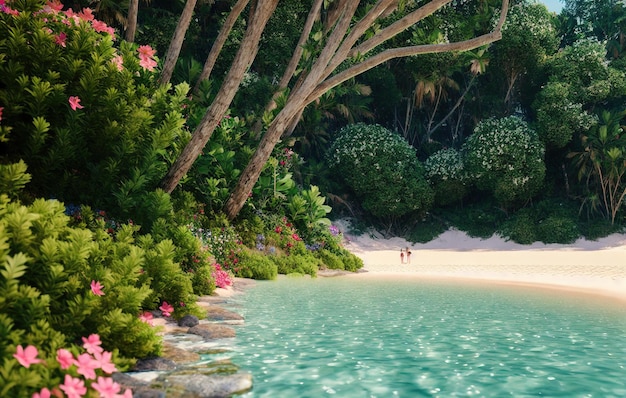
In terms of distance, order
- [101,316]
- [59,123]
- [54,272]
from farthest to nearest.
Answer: [59,123] → [101,316] → [54,272]

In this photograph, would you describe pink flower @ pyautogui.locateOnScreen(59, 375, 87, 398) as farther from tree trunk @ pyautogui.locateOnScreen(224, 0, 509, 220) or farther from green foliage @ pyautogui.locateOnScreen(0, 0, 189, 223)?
tree trunk @ pyautogui.locateOnScreen(224, 0, 509, 220)

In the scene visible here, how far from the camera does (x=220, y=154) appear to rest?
522 inches

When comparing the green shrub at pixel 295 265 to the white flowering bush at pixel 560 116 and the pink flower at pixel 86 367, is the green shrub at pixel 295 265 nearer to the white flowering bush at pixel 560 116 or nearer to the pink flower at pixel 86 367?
the pink flower at pixel 86 367

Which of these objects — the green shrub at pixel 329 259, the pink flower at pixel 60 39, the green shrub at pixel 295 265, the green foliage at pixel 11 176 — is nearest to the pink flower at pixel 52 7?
the pink flower at pixel 60 39

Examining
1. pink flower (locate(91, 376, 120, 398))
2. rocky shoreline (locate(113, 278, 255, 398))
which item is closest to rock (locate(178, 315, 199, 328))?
rocky shoreline (locate(113, 278, 255, 398))

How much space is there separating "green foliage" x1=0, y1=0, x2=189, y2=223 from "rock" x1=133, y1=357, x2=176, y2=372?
279 centimetres

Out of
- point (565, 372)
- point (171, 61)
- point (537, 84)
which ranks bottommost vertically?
point (565, 372)

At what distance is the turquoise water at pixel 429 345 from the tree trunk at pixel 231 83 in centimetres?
279

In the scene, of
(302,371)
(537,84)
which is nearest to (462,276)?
(302,371)

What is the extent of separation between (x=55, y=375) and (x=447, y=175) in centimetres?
2484

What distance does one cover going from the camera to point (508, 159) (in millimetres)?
25094

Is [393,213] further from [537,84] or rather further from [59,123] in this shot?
[59,123]

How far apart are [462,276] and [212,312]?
32.9 ft

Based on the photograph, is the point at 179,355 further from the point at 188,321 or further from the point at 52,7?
the point at 52,7
